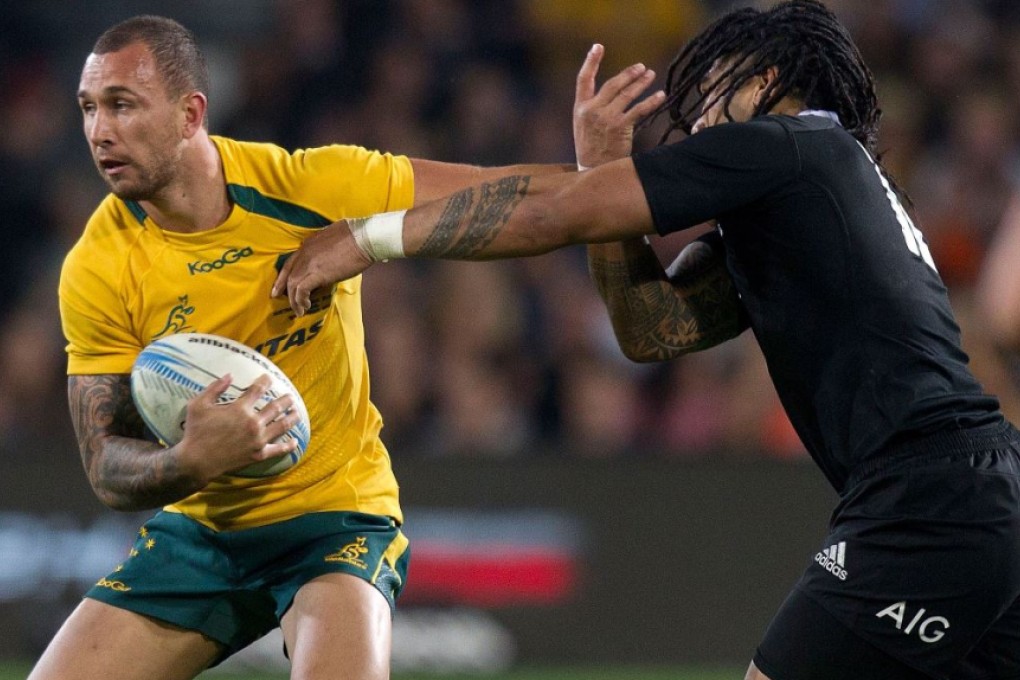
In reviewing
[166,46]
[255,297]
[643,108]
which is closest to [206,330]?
[255,297]

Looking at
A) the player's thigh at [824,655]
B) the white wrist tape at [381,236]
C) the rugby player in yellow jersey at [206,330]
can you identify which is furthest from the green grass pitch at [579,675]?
the white wrist tape at [381,236]

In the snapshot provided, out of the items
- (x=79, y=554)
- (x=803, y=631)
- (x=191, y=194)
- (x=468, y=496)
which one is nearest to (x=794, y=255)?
(x=803, y=631)

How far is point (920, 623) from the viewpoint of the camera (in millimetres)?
3777

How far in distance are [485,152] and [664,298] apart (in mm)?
5960

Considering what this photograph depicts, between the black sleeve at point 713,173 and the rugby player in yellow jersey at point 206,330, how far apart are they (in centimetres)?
59

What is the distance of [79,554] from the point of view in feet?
27.6

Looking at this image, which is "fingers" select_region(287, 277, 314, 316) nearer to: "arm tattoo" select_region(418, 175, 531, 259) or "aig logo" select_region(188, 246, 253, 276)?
"arm tattoo" select_region(418, 175, 531, 259)

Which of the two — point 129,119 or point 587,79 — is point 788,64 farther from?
point 129,119

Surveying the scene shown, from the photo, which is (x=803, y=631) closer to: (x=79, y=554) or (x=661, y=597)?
(x=661, y=597)

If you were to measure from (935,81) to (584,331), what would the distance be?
132 inches

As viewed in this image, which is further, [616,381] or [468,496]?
[616,381]

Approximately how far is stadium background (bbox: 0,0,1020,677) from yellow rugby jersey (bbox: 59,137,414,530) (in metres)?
3.81

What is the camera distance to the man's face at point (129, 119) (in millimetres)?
4414

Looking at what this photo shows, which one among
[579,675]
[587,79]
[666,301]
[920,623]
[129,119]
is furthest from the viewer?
[579,675]
